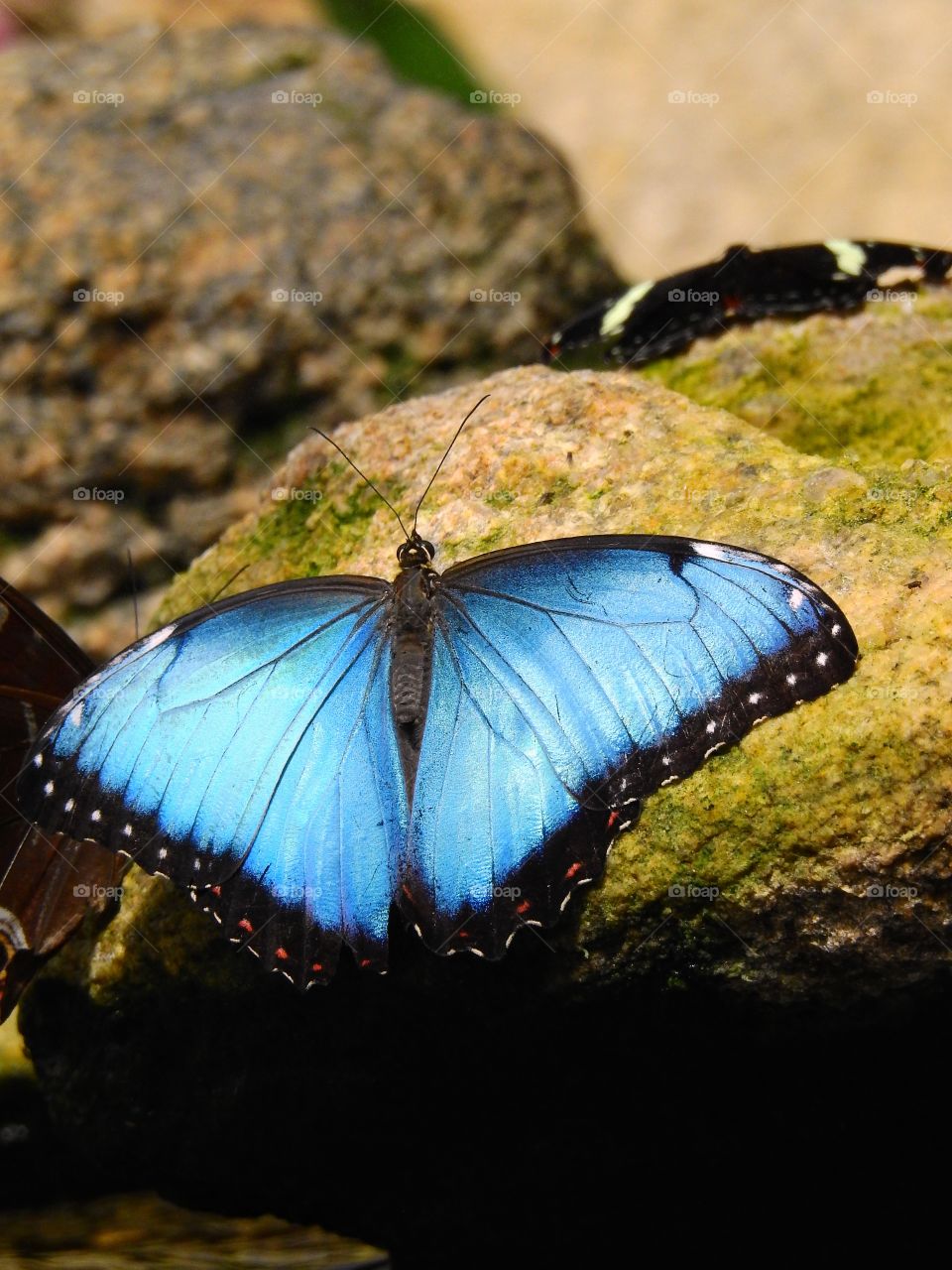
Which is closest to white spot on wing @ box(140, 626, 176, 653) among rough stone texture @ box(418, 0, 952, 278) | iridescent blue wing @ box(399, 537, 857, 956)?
iridescent blue wing @ box(399, 537, 857, 956)

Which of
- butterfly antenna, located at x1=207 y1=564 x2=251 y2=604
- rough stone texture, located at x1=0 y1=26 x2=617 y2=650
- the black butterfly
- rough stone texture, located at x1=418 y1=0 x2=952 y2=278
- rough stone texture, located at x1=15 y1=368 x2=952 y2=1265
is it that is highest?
rough stone texture, located at x1=418 y1=0 x2=952 y2=278

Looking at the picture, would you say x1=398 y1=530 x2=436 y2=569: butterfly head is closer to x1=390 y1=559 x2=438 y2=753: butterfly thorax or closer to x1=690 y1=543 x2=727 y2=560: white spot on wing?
x1=390 y1=559 x2=438 y2=753: butterfly thorax

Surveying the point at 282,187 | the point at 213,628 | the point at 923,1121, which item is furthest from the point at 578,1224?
the point at 282,187

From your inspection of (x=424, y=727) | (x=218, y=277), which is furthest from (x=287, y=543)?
(x=218, y=277)

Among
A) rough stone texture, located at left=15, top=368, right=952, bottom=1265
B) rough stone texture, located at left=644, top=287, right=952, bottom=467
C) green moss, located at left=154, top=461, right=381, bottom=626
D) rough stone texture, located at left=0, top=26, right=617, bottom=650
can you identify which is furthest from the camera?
rough stone texture, located at left=0, top=26, right=617, bottom=650

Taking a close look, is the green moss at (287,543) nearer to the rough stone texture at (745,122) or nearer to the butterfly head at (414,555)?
the butterfly head at (414,555)

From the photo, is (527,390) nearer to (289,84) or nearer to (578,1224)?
(578,1224)

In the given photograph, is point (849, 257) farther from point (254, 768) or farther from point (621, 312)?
point (254, 768)

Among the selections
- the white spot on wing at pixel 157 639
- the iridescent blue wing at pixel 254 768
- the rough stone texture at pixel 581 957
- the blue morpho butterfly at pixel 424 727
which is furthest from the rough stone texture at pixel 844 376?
the white spot on wing at pixel 157 639
